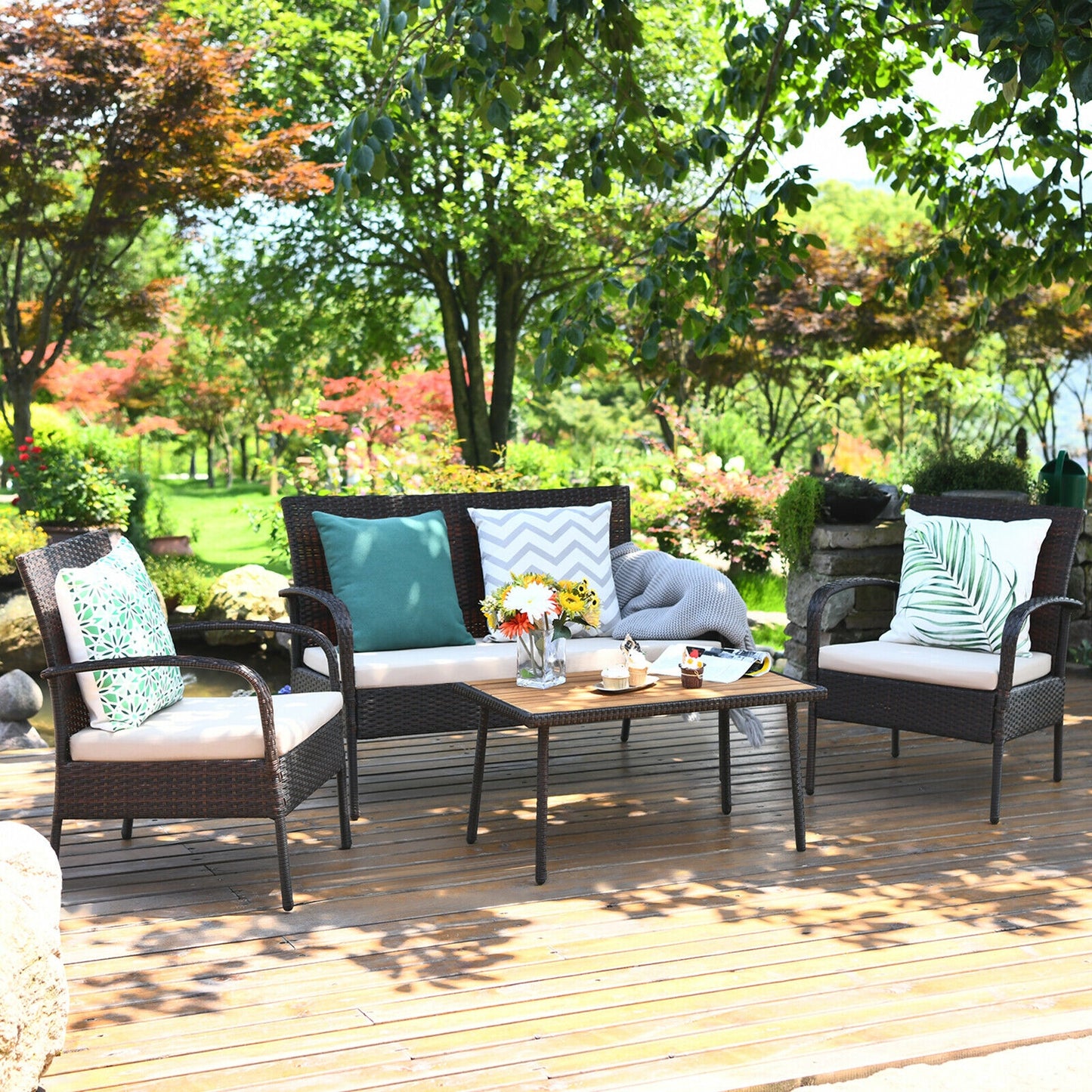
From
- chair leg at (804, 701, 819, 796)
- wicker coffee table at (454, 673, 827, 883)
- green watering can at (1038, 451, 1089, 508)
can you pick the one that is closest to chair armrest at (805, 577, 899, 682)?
chair leg at (804, 701, 819, 796)

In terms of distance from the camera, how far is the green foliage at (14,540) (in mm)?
7629

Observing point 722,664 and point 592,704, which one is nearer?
point 592,704

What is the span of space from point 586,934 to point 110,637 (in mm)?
1355

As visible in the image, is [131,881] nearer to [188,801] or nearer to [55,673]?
[188,801]

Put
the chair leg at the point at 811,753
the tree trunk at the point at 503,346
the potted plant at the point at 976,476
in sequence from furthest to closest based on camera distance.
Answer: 1. the tree trunk at the point at 503,346
2. the potted plant at the point at 976,476
3. the chair leg at the point at 811,753

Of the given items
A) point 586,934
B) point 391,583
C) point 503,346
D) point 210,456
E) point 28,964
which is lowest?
point 586,934

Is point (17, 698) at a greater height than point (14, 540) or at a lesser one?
lesser


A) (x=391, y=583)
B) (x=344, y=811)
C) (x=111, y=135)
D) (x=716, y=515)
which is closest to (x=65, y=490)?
(x=111, y=135)

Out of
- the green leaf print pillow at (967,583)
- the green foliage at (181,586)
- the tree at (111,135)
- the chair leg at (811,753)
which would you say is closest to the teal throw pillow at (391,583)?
the chair leg at (811,753)

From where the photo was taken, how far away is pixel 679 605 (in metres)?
4.46

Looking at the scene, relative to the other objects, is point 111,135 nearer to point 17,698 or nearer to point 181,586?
point 181,586

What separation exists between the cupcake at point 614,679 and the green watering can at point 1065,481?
307cm

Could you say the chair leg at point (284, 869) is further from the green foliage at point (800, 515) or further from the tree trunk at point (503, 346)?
the tree trunk at point (503, 346)

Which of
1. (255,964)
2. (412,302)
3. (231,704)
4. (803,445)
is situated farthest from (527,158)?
(255,964)
